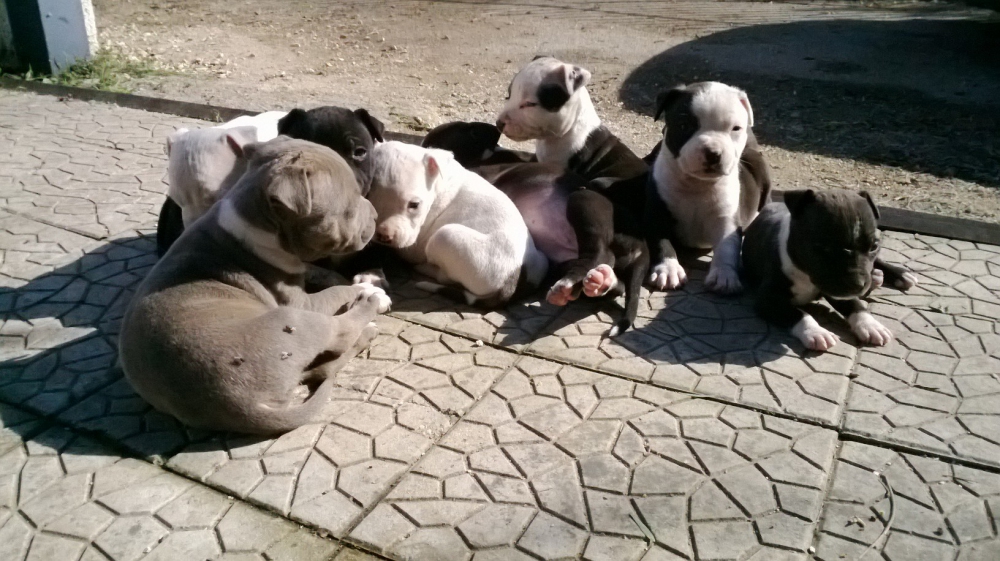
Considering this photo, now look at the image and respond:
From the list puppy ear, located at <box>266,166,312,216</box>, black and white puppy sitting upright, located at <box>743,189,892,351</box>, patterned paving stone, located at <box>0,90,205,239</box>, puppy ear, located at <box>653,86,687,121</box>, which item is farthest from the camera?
patterned paving stone, located at <box>0,90,205,239</box>

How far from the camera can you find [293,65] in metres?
11.4

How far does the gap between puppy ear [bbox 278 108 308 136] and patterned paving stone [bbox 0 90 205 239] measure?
1.56 m

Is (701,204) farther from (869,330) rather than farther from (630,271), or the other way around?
(869,330)

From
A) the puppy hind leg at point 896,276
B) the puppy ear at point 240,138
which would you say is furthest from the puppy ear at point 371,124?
the puppy hind leg at point 896,276

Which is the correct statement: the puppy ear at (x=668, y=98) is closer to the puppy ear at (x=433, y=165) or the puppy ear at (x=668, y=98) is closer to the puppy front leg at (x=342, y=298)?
the puppy ear at (x=433, y=165)

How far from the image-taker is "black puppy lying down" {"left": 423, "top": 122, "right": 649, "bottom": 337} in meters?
4.75

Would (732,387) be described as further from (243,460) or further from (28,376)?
(28,376)

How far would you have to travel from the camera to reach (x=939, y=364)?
13.9 ft

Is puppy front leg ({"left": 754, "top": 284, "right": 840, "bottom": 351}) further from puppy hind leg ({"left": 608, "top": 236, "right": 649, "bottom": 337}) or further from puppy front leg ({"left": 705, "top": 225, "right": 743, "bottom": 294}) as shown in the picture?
puppy hind leg ({"left": 608, "top": 236, "right": 649, "bottom": 337})

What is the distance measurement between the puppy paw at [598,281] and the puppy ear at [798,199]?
3.45 feet

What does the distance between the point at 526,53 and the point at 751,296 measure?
7693mm

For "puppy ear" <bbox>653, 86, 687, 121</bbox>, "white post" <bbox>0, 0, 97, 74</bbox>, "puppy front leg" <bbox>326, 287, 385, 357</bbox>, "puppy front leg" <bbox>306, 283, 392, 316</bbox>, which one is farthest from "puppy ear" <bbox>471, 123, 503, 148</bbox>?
"white post" <bbox>0, 0, 97, 74</bbox>

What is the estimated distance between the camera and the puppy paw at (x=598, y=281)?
465cm

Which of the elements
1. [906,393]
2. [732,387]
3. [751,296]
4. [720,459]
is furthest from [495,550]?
[751,296]
